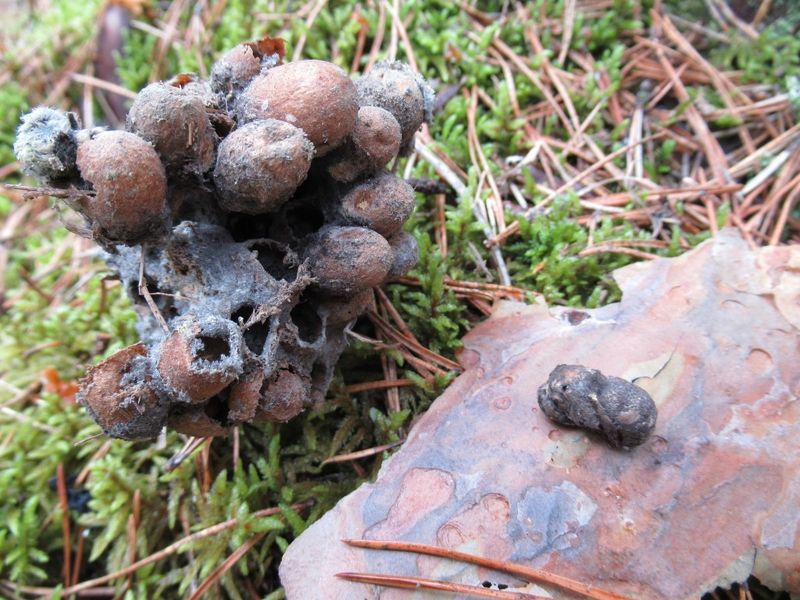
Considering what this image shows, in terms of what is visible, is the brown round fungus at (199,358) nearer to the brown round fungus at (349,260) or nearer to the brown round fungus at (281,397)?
the brown round fungus at (281,397)

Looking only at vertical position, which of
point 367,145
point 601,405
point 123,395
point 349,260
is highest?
point 367,145

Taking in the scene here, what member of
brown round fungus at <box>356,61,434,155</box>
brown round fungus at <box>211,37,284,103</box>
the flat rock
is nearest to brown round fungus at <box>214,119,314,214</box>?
brown round fungus at <box>211,37,284,103</box>

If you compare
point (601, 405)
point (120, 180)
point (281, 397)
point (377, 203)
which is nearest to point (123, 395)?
point (281, 397)

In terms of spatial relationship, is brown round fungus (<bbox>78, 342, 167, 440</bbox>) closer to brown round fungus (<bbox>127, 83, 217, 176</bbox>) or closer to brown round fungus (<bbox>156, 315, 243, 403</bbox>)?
brown round fungus (<bbox>156, 315, 243, 403</bbox>)

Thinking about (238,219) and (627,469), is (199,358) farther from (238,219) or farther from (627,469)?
(627,469)

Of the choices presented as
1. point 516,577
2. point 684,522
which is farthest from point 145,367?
point 684,522
